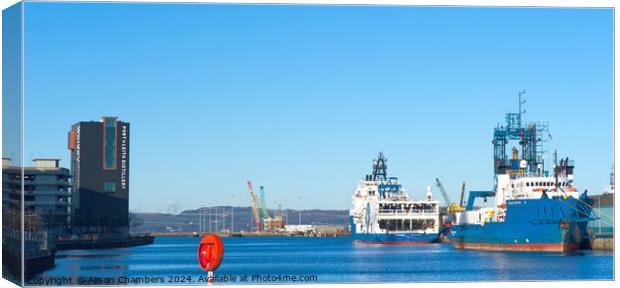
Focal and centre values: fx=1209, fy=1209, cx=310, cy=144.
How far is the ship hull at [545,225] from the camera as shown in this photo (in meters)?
61.1

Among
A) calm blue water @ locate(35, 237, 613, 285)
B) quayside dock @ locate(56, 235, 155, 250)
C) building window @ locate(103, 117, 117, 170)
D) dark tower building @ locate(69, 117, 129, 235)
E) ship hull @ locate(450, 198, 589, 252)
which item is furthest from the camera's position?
dark tower building @ locate(69, 117, 129, 235)

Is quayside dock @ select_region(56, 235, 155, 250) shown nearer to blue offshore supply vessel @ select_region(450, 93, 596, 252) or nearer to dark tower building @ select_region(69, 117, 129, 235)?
dark tower building @ select_region(69, 117, 129, 235)

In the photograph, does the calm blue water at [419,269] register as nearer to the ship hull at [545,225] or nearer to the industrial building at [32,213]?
the ship hull at [545,225]

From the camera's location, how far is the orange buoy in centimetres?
2452

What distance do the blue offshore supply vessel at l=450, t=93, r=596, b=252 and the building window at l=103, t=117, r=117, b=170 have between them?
28.7m

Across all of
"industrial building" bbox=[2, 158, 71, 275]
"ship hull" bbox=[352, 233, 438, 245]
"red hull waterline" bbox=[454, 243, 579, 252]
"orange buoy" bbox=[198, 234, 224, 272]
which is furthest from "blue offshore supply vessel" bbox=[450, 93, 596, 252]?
"orange buoy" bbox=[198, 234, 224, 272]

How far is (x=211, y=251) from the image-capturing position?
968 inches

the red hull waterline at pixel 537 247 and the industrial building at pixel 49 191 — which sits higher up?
the industrial building at pixel 49 191

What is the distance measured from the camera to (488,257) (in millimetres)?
59750

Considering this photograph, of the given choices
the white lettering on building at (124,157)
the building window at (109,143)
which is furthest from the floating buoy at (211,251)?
the white lettering on building at (124,157)

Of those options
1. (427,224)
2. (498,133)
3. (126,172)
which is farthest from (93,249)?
(498,133)

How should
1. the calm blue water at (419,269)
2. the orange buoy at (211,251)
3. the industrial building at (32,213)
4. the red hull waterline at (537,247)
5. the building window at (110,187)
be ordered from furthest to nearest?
1. the building window at (110,187)
2. the red hull waterline at (537,247)
3. the calm blue water at (419,269)
4. the industrial building at (32,213)
5. the orange buoy at (211,251)

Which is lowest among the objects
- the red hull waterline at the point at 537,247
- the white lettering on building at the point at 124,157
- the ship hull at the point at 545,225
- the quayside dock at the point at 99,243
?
the quayside dock at the point at 99,243

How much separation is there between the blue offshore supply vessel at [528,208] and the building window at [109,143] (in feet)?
94.2
